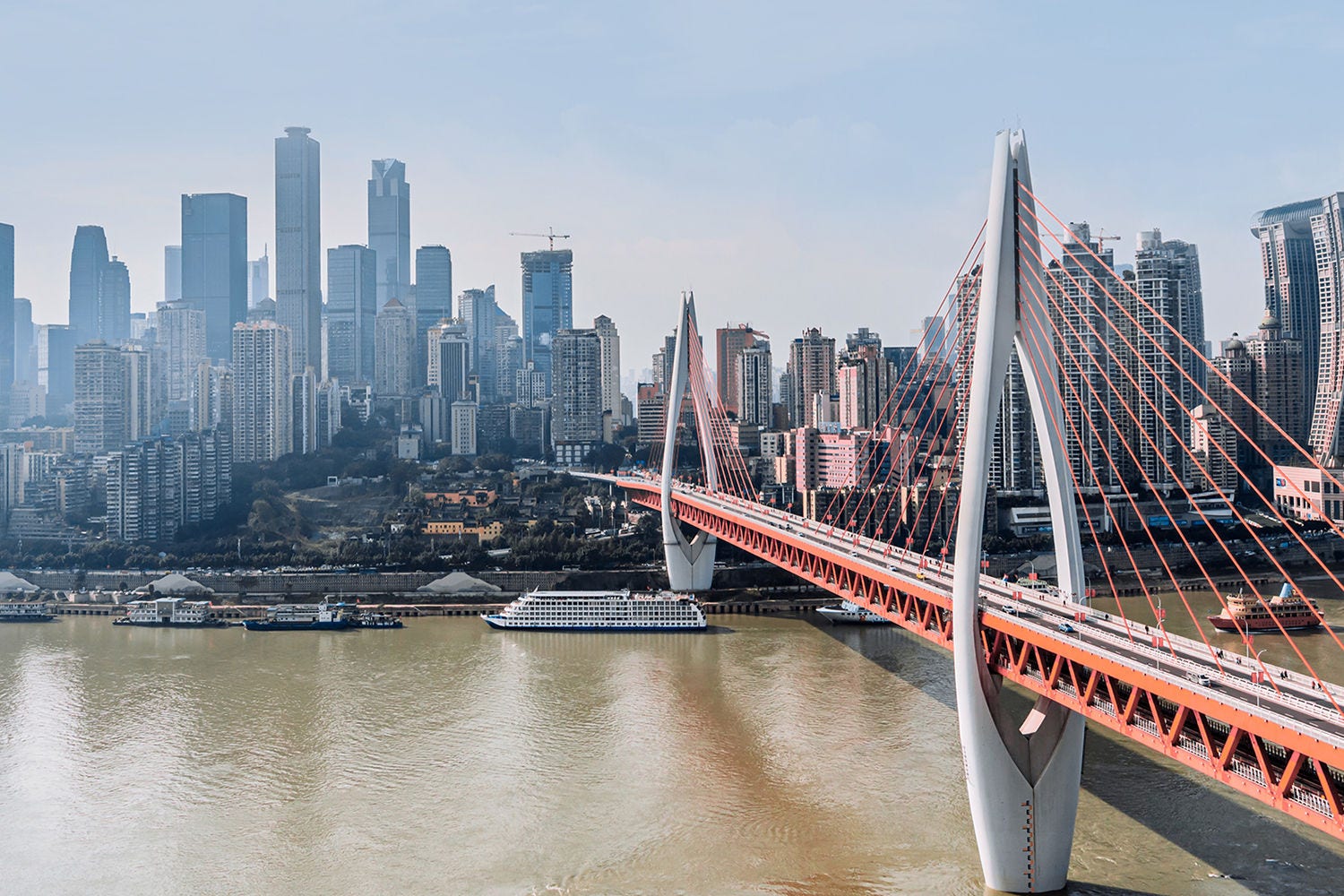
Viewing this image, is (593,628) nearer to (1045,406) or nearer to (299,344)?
(1045,406)

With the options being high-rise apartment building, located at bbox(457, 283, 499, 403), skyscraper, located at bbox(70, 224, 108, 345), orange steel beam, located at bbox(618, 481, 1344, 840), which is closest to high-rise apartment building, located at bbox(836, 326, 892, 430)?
orange steel beam, located at bbox(618, 481, 1344, 840)

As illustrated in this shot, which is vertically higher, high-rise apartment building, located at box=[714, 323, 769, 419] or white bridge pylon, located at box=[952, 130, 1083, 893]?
high-rise apartment building, located at box=[714, 323, 769, 419]

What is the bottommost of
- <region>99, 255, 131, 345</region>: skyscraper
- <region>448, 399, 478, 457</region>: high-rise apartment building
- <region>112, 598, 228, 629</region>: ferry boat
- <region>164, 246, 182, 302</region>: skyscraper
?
<region>112, 598, 228, 629</region>: ferry boat

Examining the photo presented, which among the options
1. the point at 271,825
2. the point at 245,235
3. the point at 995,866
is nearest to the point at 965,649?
the point at 995,866

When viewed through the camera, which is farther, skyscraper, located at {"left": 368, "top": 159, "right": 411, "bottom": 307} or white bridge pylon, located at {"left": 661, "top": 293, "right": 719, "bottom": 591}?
skyscraper, located at {"left": 368, "top": 159, "right": 411, "bottom": 307}

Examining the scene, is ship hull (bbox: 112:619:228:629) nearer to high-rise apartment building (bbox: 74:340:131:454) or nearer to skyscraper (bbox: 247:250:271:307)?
high-rise apartment building (bbox: 74:340:131:454)

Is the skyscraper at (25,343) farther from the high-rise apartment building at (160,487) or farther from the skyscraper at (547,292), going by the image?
the high-rise apartment building at (160,487)

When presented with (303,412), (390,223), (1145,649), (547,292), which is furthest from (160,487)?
(390,223)

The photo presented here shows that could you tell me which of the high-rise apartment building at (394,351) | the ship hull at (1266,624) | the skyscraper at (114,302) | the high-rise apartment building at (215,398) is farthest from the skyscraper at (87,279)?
the ship hull at (1266,624)
